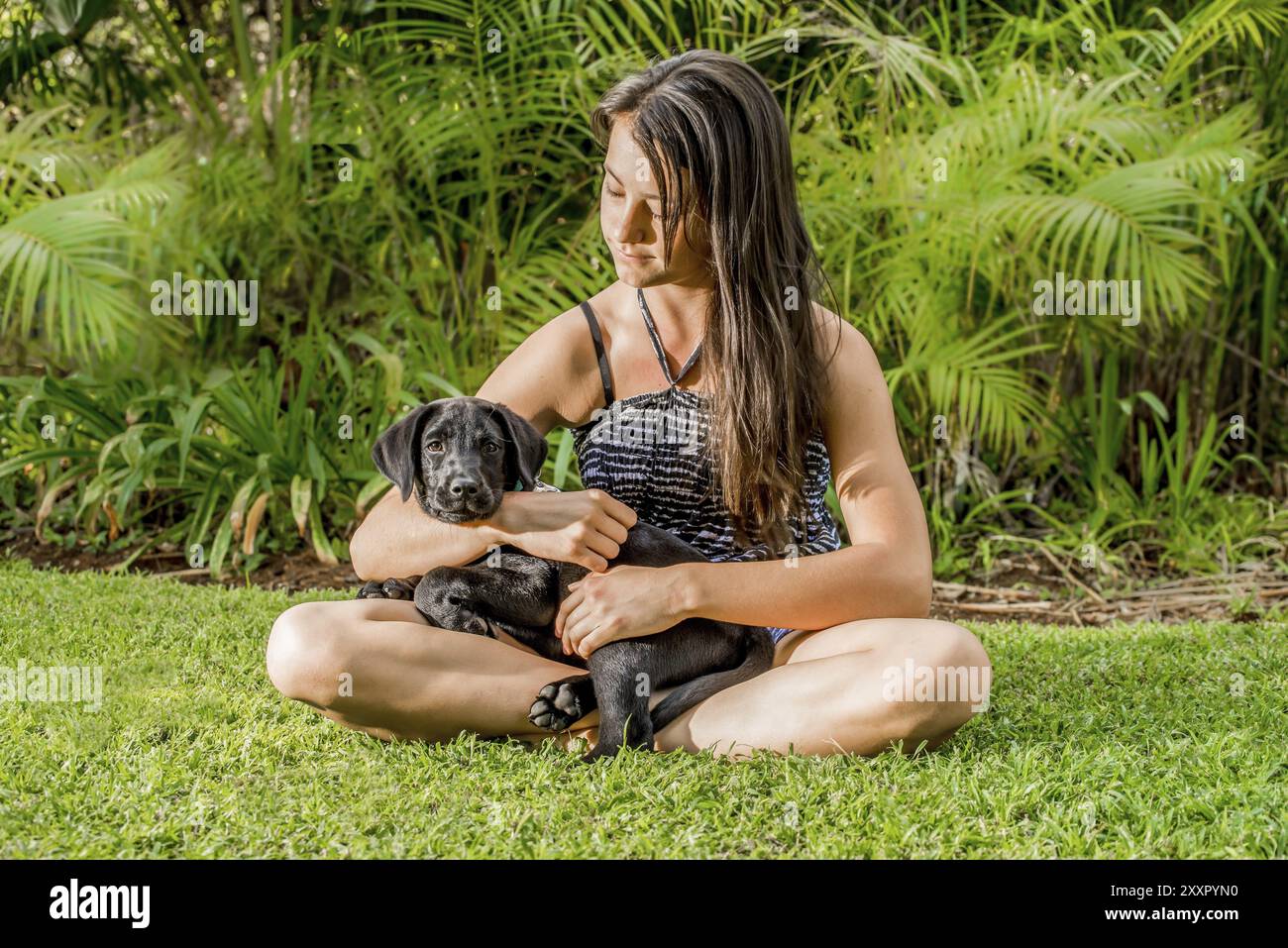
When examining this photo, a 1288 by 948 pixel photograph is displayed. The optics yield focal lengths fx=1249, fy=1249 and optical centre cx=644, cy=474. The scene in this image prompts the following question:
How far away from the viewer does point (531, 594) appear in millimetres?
2701

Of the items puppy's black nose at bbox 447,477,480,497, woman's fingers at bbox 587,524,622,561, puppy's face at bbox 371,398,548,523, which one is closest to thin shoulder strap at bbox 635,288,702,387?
puppy's face at bbox 371,398,548,523

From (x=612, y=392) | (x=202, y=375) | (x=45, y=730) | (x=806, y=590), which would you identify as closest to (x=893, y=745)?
(x=806, y=590)

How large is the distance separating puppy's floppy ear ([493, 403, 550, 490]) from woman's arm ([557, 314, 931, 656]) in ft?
0.95

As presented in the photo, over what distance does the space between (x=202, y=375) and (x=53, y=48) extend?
2.14m

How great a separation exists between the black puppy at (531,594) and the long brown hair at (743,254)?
24 cm

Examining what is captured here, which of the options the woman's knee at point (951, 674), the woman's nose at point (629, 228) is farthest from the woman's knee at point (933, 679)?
the woman's nose at point (629, 228)

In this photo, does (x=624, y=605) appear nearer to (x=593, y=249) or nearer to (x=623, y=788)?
(x=623, y=788)

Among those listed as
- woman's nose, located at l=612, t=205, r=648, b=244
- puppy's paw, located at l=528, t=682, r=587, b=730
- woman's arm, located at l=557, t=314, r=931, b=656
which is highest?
woman's nose, located at l=612, t=205, r=648, b=244

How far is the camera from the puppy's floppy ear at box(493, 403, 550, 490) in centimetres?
262

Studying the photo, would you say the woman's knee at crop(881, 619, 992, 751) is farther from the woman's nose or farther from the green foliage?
the green foliage

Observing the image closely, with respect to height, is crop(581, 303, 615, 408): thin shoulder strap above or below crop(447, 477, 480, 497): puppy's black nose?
above

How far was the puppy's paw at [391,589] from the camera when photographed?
281 centimetres

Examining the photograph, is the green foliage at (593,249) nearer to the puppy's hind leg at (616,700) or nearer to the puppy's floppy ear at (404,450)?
the puppy's floppy ear at (404,450)

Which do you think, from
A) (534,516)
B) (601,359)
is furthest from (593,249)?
(534,516)
